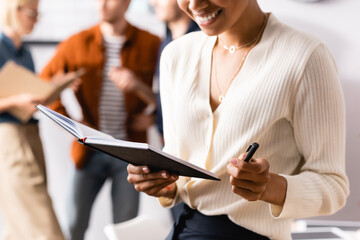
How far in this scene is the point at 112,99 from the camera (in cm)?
254

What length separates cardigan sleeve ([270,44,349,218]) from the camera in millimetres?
869

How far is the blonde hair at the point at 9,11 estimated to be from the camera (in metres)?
2.58

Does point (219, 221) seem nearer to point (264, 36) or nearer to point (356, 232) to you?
point (264, 36)

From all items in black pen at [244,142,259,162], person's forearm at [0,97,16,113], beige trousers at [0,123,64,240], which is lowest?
beige trousers at [0,123,64,240]

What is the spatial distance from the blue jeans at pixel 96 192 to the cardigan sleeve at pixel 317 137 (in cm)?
161

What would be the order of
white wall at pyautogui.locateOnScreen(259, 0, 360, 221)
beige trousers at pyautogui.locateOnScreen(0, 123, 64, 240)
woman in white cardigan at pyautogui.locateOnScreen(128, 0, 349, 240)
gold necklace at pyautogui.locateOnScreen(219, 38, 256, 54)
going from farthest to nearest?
beige trousers at pyautogui.locateOnScreen(0, 123, 64, 240) → white wall at pyautogui.locateOnScreen(259, 0, 360, 221) → gold necklace at pyautogui.locateOnScreen(219, 38, 256, 54) → woman in white cardigan at pyautogui.locateOnScreen(128, 0, 349, 240)

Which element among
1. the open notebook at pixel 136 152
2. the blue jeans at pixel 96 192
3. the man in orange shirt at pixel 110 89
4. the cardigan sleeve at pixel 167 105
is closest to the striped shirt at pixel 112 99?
the man in orange shirt at pixel 110 89

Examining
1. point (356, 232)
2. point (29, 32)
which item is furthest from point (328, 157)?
point (29, 32)

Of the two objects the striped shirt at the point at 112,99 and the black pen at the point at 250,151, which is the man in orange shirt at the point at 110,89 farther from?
the black pen at the point at 250,151

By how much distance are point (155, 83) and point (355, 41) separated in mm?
1444

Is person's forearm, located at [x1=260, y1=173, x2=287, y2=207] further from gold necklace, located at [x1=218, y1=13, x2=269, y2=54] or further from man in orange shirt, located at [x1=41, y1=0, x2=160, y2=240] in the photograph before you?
man in orange shirt, located at [x1=41, y1=0, x2=160, y2=240]

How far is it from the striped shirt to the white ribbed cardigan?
5.02 feet

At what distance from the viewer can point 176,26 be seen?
2.02 metres

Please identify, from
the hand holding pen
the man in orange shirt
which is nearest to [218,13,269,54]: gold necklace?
the hand holding pen
